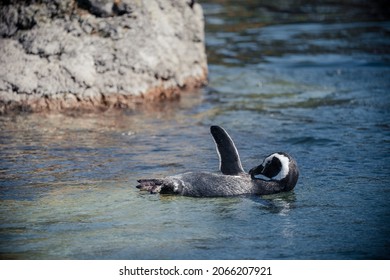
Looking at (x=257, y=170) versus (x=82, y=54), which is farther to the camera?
(x=82, y=54)

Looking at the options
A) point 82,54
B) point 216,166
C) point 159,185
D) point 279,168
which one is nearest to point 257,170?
point 279,168

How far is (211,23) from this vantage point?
17.1 m

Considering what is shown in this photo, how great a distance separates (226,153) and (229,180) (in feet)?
0.80

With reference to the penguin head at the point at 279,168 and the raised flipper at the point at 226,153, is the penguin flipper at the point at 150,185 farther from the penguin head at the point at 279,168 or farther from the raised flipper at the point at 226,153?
the penguin head at the point at 279,168

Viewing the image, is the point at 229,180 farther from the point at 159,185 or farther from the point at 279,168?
the point at 159,185

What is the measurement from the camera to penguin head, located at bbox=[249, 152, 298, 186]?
6438 millimetres

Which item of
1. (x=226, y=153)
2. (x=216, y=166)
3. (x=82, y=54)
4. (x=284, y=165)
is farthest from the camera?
(x=82, y=54)

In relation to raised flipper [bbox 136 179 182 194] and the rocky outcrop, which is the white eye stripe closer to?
raised flipper [bbox 136 179 182 194]

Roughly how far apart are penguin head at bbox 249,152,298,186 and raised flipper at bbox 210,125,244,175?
232 millimetres

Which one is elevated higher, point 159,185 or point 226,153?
point 226,153

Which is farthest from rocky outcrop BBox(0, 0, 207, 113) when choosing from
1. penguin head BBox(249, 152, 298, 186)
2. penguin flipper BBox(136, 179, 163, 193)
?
penguin head BBox(249, 152, 298, 186)

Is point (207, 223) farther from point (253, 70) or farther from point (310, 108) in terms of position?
point (253, 70)

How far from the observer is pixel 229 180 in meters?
6.52
